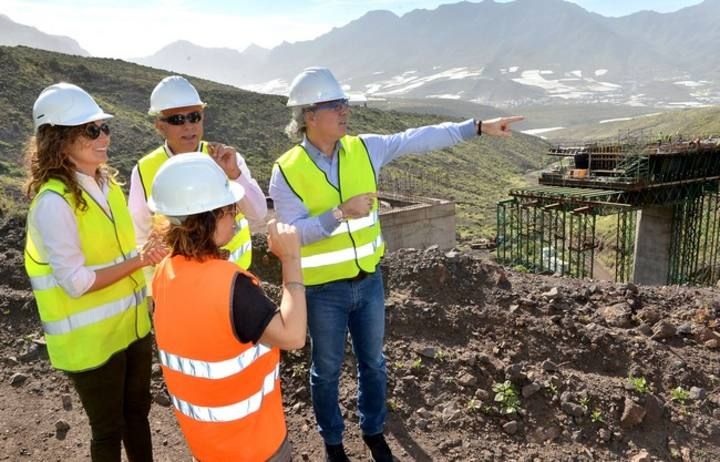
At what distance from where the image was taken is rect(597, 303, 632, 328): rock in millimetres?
5098

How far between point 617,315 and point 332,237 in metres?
3.46

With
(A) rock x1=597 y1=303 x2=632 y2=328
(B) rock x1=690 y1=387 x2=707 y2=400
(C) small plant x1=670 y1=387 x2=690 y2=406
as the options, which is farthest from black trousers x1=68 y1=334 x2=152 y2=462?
(A) rock x1=597 y1=303 x2=632 y2=328

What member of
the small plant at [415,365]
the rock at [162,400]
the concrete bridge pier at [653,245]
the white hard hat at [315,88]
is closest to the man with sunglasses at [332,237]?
the white hard hat at [315,88]

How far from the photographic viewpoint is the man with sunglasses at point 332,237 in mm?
2947

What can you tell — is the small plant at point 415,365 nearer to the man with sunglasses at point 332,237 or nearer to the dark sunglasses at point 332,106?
the man with sunglasses at point 332,237

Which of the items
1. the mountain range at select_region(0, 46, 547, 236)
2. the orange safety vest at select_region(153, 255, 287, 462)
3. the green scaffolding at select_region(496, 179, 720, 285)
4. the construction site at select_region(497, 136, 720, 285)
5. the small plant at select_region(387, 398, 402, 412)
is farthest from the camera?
the mountain range at select_region(0, 46, 547, 236)

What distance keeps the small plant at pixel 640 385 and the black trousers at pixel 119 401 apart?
10.9ft

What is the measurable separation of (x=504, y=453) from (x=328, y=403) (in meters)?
1.29

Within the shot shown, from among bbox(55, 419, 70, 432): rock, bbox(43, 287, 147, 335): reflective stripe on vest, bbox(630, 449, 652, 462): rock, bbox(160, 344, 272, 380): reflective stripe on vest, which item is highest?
bbox(160, 344, 272, 380): reflective stripe on vest

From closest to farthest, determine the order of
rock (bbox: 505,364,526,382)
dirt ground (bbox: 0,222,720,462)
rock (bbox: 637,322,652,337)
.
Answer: dirt ground (bbox: 0,222,720,462)
rock (bbox: 505,364,526,382)
rock (bbox: 637,322,652,337)

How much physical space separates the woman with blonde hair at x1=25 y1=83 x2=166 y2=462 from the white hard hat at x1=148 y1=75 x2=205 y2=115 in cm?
58

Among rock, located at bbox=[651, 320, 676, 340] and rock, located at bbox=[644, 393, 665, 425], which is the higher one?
rock, located at bbox=[651, 320, 676, 340]

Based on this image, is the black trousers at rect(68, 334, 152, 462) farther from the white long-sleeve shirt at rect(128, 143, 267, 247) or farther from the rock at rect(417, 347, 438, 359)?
the rock at rect(417, 347, 438, 359)

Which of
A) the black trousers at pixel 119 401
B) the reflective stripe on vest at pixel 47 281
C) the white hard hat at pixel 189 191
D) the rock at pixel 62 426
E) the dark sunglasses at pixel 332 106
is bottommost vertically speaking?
the rock at pixel 62 426
